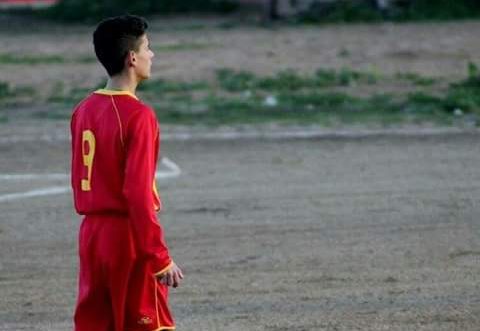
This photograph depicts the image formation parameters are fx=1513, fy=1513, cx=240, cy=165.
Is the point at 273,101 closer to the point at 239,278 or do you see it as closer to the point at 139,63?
the point at 239,278

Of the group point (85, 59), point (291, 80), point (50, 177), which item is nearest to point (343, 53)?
point (291, 80)

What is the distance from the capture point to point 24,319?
9258 millimetres

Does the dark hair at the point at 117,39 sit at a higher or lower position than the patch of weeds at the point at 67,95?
higher

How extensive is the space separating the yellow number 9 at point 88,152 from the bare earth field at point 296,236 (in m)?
2.91

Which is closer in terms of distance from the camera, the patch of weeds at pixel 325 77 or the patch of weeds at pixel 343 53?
the patch of weeds at pixel 325 77

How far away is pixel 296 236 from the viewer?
1170 centimetres

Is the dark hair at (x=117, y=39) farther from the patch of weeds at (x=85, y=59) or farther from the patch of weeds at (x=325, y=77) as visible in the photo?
the patch of weeds at (x=85, y=59)

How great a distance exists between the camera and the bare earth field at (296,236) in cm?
931

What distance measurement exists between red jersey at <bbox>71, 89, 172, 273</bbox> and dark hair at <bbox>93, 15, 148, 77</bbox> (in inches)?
5.6

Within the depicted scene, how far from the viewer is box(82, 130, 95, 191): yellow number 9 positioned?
20.2 ft

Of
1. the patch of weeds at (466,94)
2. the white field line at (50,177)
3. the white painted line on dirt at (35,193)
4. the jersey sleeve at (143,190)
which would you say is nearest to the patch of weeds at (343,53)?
the patch of weeds at (466,94)

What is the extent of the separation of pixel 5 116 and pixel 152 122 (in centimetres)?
1426

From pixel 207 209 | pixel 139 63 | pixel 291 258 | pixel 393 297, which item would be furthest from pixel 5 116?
pixel 139 63

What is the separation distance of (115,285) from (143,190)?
451 millimetres
